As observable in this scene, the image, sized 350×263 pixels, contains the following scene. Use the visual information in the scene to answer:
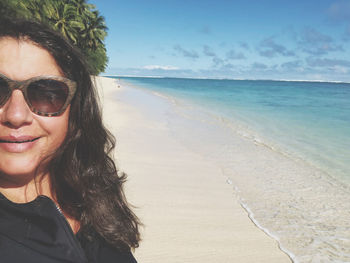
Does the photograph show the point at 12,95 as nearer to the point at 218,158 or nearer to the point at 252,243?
the point at 252,243

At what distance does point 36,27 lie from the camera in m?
1.35

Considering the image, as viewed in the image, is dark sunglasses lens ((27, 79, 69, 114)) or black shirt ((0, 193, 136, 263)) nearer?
black shirt ((0, 193, 136, 263))

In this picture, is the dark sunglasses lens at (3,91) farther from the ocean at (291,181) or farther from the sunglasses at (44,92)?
the ocean at (291,181)

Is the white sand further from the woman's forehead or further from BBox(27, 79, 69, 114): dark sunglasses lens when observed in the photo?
the woman's forehead

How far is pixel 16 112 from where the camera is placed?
1.23 meters

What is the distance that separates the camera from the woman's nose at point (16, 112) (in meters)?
1.20

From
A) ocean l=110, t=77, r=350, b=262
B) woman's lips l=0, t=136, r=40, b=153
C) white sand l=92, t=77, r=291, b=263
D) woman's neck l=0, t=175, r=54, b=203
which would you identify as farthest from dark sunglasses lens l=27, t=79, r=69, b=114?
ocean l=110, t=77, r=350, b=262

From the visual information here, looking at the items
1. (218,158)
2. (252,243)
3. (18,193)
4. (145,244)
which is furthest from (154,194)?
(18,193)

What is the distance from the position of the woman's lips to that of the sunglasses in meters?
0.15

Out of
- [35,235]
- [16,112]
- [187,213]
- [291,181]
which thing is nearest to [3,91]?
[16,112]

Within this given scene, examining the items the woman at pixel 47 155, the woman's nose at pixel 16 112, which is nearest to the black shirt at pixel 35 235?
the woman at pixel 47 155

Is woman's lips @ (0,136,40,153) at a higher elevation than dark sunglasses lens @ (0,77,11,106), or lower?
lower

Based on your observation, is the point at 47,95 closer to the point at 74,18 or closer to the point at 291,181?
the point at 291,181

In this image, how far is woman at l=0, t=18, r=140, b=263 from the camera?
1189mm
